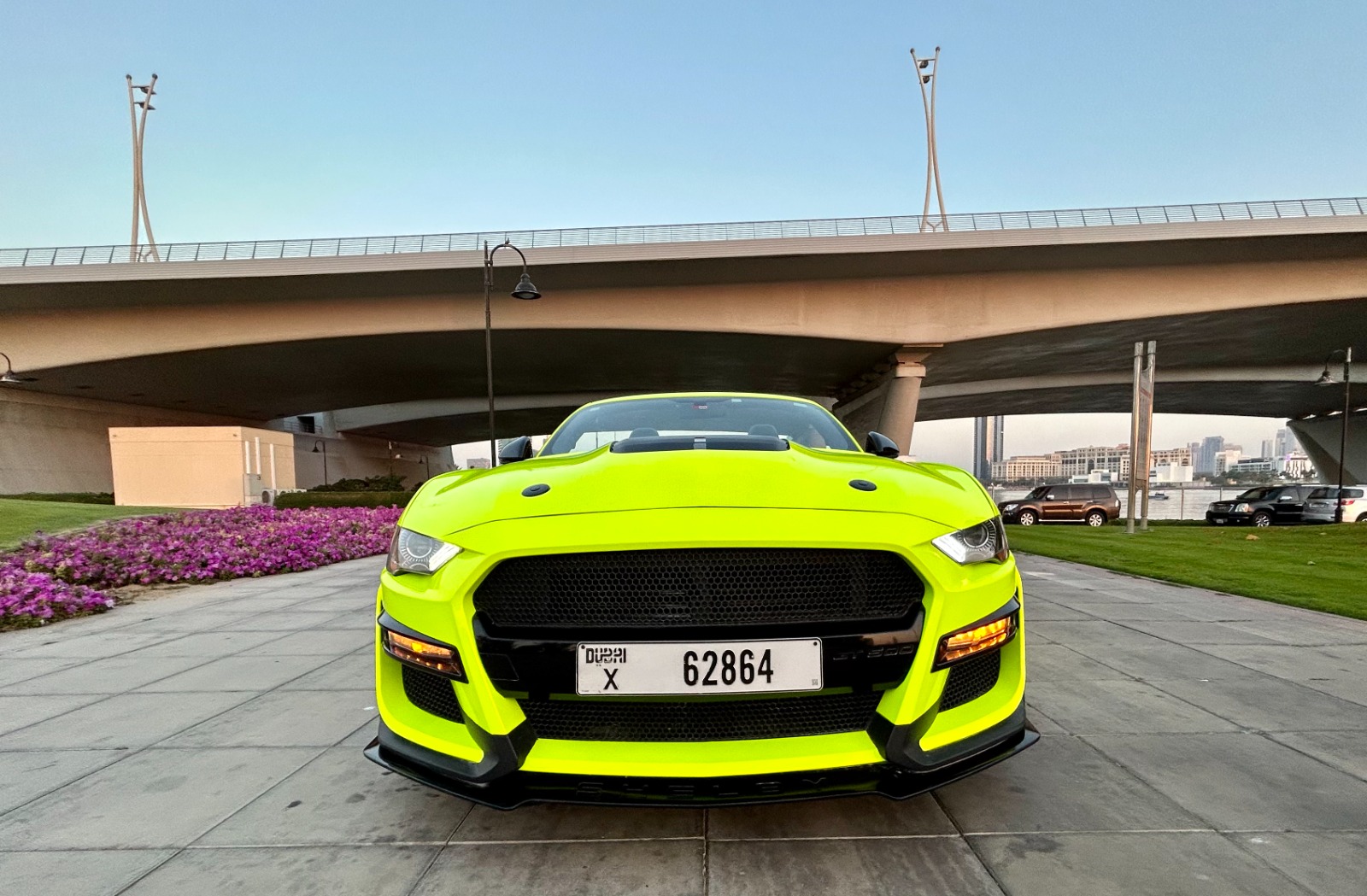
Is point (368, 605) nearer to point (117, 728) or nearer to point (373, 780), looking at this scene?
point (117, 728)

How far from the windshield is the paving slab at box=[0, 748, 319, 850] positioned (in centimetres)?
181

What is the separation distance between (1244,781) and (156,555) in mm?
10163

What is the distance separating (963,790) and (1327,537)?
50.5 feet

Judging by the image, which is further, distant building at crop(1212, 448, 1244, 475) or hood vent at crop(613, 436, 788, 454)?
distant building at crop(1212, 448, 1244, 475)

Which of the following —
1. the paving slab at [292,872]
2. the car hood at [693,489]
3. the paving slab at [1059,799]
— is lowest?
the paving slab at [1059,799]

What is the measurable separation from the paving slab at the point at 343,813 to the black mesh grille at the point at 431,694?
48 centimetres

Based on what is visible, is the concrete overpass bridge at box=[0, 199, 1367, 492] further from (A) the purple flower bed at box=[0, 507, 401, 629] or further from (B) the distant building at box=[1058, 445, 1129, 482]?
(B) the distant building at box=[1058, 445, 1129, 482]

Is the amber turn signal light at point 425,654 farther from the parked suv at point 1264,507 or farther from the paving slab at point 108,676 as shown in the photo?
the parked suv at point 1264,507

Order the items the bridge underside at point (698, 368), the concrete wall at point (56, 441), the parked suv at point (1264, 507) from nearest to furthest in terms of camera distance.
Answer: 1. the parked suv at point (1264, 507)
2. the bridge underside at point (698, 368)
3. the concrete wall at point (56, 441)

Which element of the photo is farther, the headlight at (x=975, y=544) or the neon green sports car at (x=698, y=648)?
the headlight at (x=975, y=544)

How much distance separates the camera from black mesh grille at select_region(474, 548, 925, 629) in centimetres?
177

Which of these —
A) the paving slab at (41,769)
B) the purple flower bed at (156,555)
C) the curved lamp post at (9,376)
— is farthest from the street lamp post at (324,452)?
the paving slab at (41,769)

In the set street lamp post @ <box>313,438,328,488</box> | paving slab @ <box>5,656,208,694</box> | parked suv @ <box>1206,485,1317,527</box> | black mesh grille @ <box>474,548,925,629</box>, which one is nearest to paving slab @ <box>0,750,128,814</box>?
paving slab @ <box>5,656,208,694</box>

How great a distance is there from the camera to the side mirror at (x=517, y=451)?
3.21 metres
